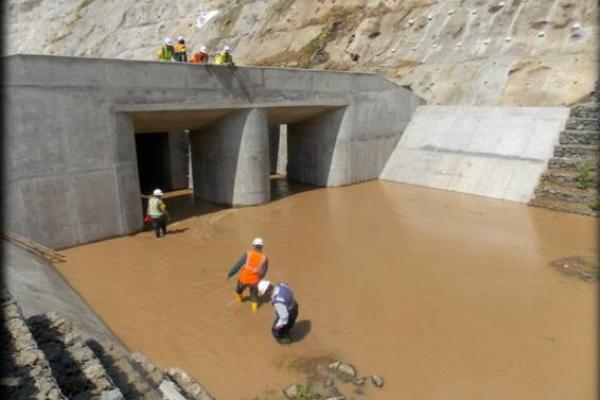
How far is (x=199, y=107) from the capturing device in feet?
40.7

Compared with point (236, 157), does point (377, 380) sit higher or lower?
lower

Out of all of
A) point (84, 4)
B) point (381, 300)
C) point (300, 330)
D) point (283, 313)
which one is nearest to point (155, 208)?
point (300, 330)

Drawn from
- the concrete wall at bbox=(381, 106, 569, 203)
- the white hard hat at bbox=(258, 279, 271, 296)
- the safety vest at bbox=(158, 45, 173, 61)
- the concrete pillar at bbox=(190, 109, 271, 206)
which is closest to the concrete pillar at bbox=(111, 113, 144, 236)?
the safety vest at bbox=(158, 45, 173, 61)

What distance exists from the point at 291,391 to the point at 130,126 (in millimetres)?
8373

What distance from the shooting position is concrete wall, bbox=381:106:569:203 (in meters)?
14.7

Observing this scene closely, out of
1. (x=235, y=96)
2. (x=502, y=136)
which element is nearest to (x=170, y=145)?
(x=235, y=96)

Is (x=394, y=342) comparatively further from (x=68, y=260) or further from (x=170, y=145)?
(x=170, y=145)

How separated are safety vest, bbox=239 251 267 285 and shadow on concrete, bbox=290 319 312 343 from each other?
3.38 feet

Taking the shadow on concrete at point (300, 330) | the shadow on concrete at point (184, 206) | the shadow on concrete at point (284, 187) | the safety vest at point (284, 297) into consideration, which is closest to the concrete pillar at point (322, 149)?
the shadow on concrete at point (284, 187)

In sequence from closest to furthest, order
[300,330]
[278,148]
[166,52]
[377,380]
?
[377,380] < [300,330] < [166,52] < [278,148]

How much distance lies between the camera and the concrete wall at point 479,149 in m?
14.7

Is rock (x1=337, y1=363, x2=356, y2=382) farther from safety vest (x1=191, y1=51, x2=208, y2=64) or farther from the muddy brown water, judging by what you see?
safety vest (x1=191, y1=51, x2=208, y2=64)

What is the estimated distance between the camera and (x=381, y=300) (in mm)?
7988

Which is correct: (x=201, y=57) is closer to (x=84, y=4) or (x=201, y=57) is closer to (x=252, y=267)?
(x=252, y=267)
